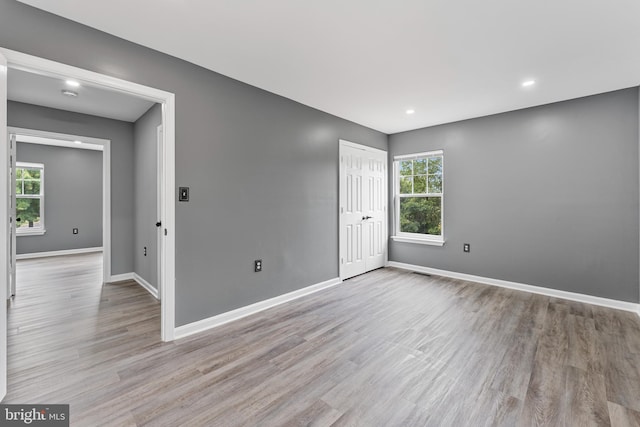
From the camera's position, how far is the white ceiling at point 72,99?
3.03 meters

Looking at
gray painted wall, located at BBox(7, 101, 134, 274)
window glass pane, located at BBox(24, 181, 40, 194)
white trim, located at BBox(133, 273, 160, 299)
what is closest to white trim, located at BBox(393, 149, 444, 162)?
white trim, located at BBox(133, 273, 160, 299)

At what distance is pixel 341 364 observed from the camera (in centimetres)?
211

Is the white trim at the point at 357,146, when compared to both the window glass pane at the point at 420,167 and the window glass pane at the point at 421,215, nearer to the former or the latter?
the window glass pane at the point at 420,167

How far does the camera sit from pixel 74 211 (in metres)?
6.48

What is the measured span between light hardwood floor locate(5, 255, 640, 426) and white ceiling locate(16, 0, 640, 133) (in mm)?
2515

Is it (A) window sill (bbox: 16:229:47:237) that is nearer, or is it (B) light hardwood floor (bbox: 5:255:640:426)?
(B) light hardwood floor (bbox: 5:255:640:426)

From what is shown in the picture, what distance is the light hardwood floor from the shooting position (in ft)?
5.35

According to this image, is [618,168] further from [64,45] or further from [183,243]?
[64,45]

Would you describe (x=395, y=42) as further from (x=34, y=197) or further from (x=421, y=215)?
(x=34, y=197)

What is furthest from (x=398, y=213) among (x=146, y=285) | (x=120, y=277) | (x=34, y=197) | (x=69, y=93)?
(x=34, y=197)

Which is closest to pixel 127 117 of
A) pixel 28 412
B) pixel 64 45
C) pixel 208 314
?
pixel 64 45

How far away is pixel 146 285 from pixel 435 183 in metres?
4.79

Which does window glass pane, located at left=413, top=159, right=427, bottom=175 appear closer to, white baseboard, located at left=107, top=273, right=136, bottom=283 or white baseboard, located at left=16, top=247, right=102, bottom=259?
white baseboard, located at left=107, top=273, right=136, bottom=283

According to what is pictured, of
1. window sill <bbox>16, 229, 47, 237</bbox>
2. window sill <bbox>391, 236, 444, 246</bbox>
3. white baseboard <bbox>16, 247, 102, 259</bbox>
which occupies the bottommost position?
white baseboard <bbox>16, 247, 102, 259</bbox>
